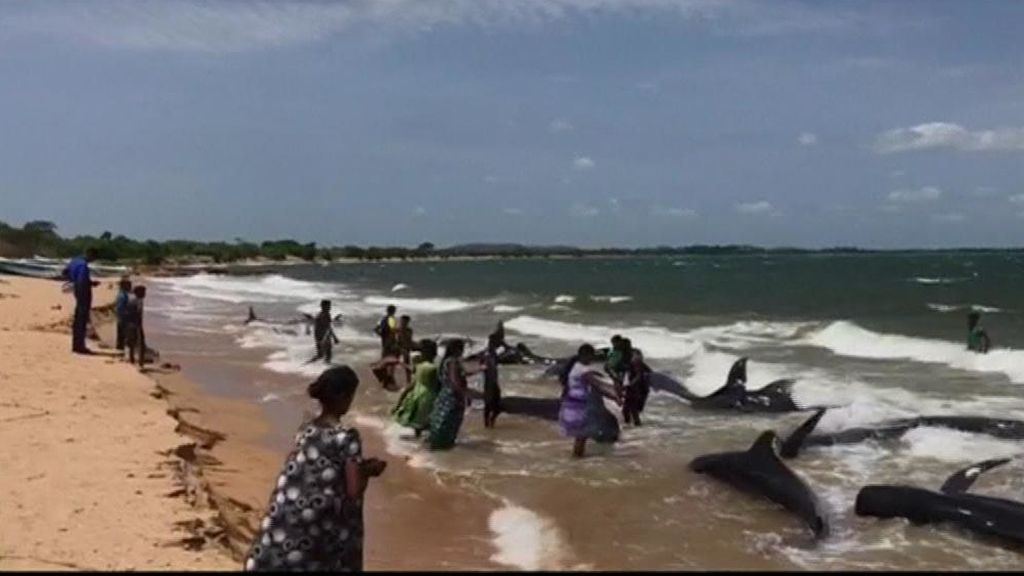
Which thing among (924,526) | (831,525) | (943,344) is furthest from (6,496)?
(943,344)

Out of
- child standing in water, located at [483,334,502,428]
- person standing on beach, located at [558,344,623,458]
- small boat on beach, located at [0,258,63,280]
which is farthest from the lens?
small boat on beach, located at [0,258,63,280]

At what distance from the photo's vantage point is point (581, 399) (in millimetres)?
12023

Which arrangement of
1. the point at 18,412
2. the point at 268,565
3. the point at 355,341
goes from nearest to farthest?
the point at 268,565 → the point at 18,412 → the point at 355,341

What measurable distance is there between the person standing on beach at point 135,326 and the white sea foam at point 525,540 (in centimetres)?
1047

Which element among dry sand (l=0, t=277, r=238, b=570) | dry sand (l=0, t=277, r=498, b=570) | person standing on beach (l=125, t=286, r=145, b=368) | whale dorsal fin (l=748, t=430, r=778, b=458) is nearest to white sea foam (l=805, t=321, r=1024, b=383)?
whale dorsal fin (l=748, t=430, r=778, b=458)

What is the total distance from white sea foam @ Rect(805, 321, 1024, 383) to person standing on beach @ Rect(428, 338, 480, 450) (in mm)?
12421

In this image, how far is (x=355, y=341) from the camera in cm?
2741

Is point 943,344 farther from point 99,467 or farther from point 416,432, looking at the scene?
point 99,467

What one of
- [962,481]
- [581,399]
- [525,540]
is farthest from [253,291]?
[962,481]

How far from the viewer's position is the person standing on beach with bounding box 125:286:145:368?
60.2 ft

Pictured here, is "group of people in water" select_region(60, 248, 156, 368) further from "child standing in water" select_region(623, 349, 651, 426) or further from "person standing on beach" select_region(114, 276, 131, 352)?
"child standing in water" select_region(623, 349, 651, 426)

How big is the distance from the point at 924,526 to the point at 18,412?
906cm

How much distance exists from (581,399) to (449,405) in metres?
1.57

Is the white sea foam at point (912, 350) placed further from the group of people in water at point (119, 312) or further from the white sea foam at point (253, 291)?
the white sea foam at point (253, 291)
